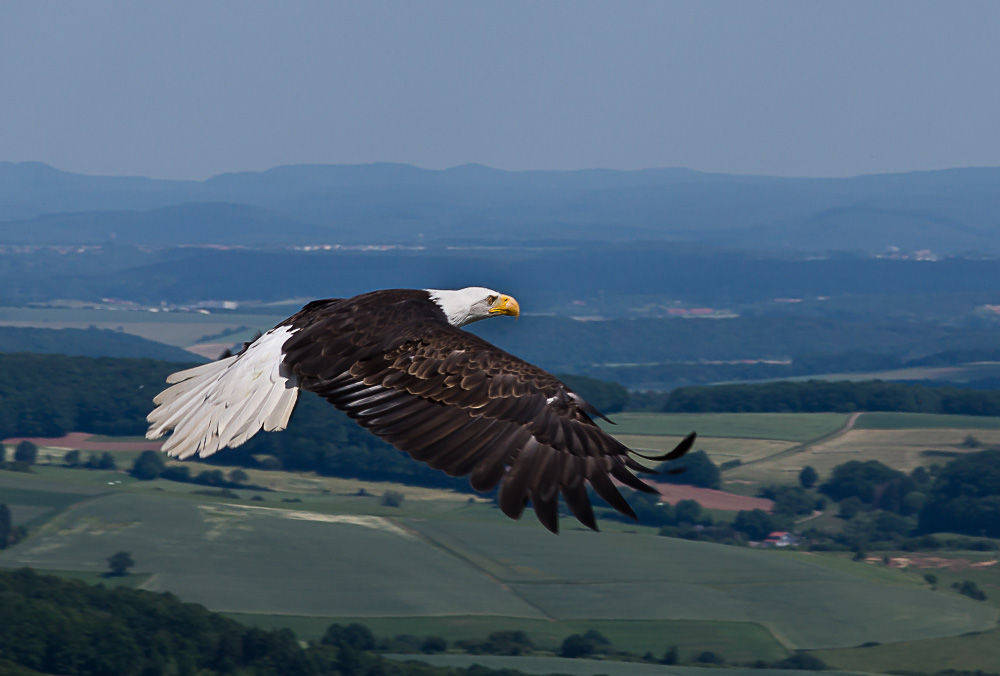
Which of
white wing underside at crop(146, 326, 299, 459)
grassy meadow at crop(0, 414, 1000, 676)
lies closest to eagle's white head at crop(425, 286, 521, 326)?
white wing underside at crop(146, 326, 299, 459)

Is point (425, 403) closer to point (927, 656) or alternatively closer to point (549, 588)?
point (927, 656)

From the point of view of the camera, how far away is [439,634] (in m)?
173

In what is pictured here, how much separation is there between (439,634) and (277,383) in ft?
530

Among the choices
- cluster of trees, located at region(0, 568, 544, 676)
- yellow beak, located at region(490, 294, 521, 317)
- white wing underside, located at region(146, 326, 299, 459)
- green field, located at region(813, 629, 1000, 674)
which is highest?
yellow beak, located at region(490, 294, 521, 317)

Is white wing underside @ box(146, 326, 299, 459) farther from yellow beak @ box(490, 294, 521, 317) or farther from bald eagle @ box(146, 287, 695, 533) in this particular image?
yellow beak @ box(490, 294, 521, 317)

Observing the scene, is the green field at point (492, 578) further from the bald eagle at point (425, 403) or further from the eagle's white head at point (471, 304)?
the bald eagle at point (425, 403)

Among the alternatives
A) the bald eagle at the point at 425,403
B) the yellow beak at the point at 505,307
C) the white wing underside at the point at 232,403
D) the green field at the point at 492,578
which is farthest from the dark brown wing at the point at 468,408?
the green field at the point at 492,578

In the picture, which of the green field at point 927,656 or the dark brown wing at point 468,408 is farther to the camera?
the green field at point 927,656

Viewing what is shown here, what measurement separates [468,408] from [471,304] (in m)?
4.12

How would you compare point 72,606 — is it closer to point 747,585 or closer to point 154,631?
point 154,631

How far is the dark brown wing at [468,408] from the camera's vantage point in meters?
13.1

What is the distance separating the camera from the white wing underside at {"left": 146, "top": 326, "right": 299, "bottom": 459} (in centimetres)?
1520

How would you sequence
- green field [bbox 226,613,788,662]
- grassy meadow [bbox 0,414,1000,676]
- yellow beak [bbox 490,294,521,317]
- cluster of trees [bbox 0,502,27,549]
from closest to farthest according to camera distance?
yellow beak [bbox 490,294,521,317] → green field [bbox 226,613,788,662] → grassy meadow [bbox 0,414,1000,676] → cluster of trees [bbox 0,502,27,549]

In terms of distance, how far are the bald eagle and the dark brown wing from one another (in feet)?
0.04
